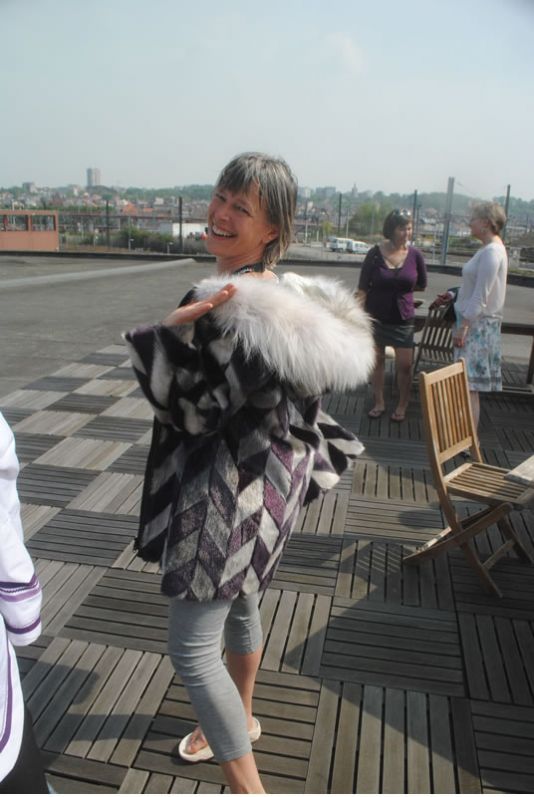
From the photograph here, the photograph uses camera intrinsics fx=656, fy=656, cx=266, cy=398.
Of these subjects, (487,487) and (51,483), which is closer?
(487,487)

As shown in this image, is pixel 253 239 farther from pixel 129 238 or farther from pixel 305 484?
pixel 129 238

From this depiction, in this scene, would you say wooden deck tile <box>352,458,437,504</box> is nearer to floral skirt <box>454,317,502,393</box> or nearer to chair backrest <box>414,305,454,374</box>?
floral skirt <box>454,317,502,393</box>

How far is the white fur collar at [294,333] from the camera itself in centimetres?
123

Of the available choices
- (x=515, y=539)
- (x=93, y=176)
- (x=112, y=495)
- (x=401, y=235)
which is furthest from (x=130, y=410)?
(x=93, y=176)

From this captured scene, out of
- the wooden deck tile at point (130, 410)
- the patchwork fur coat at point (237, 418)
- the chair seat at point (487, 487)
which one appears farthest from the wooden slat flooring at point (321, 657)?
the wooden deck tile at point (130, 410)

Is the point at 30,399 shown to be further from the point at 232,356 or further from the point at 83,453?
the point at 232,356

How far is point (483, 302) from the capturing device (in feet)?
13.4

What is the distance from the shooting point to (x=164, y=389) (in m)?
1.25

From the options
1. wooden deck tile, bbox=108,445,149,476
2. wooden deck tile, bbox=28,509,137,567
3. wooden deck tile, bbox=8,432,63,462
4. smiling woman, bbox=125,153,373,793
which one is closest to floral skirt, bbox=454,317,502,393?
wooden deck tile, bbox=108,445,149,476

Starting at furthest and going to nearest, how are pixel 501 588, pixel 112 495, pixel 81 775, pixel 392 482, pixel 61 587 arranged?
pixel 392 482
pixel 112 495
pixel 501 588
pixel 61 587
pixel 81 775

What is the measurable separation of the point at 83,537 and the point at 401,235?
296cm

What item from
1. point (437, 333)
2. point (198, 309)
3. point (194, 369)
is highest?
point (198, 309)

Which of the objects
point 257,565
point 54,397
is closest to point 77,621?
point 257,565

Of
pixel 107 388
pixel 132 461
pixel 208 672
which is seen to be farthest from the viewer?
pixel 107 388
